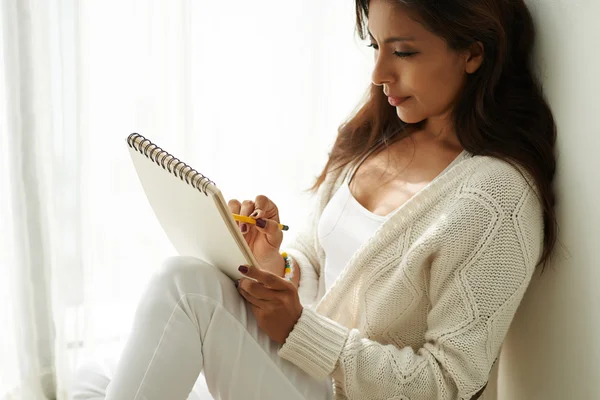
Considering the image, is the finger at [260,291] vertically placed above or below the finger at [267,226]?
below

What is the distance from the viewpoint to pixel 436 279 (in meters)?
1.22

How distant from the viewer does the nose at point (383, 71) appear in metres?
1.29

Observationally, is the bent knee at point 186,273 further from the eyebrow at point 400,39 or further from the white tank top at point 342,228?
the eyebrow at point 400,39

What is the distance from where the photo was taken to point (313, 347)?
120cm

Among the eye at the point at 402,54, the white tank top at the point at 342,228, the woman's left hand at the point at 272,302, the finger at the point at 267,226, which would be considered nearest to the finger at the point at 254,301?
the woman's left hand at the point at 272,302

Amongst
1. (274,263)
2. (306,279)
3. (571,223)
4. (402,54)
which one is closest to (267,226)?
(274,263)

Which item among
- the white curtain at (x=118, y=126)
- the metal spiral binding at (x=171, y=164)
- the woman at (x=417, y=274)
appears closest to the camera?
the metal spiral binding at (x=171, y=164)

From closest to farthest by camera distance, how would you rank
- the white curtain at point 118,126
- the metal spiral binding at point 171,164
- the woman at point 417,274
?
1. the metal spiral binding at point 171,164
2. the woman at point 417,274
3. the white curtain at point 118,126

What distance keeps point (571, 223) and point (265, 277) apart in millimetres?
500

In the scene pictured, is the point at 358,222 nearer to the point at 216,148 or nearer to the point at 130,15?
the point at 216,148

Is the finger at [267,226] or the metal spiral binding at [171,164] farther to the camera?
the finger at [267,226]

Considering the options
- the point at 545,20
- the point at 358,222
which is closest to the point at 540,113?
the point at 545,20

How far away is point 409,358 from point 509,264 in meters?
0.23

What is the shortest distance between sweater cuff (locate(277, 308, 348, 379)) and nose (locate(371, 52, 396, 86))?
431 millimetres
